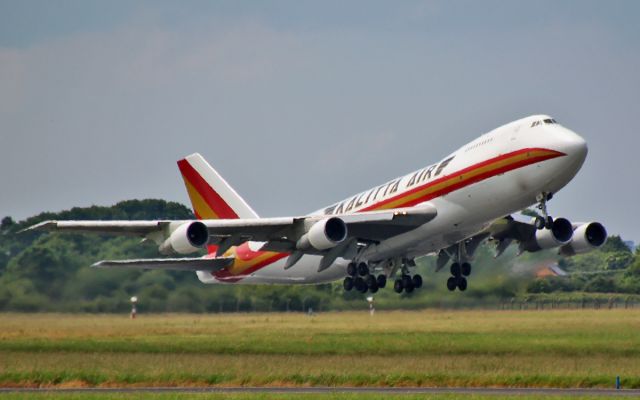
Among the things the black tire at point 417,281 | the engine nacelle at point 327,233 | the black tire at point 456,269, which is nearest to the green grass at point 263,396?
the engine nacelle at point 327,233

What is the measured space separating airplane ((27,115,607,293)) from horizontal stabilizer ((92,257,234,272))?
53mm

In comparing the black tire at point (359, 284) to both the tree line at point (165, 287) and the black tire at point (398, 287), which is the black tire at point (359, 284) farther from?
the tree line at point (165, 287)

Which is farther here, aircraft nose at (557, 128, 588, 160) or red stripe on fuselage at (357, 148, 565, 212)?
red stripe on fuselage at (357, 148, 565, 212)

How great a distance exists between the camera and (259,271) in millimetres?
55125

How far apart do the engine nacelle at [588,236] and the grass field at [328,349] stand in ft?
12.8

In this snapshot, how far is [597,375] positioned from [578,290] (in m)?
32.4

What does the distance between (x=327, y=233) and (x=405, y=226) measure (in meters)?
3.02

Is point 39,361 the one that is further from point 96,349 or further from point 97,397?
point 97,397

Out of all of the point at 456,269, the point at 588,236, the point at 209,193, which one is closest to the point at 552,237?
the point at 588,236

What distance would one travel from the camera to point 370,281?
50.0m

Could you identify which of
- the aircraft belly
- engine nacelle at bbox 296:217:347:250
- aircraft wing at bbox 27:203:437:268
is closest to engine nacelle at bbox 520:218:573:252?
aircraft wing at bbox 27:203:437:268

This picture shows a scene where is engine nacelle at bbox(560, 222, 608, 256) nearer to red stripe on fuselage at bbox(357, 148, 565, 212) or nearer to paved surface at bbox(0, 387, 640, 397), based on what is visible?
red stripe on fuselage at bbox(357, 148, 565, 212)

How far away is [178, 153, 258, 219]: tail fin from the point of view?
56750 millimetres

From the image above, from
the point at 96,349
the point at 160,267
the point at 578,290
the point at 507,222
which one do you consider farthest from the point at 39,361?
the point at 578,290
